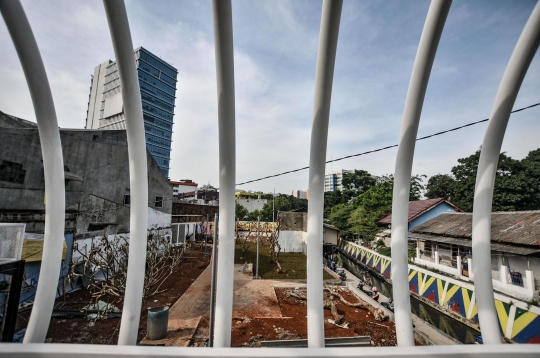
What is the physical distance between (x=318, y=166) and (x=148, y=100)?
59.8 m

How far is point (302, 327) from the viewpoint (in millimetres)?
7469

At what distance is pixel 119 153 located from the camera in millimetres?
12797

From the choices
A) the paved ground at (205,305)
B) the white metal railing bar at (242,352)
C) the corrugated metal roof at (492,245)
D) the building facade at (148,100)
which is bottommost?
the paved ground at (205,305)

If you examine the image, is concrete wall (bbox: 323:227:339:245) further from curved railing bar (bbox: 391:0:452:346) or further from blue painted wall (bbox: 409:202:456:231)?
curved railing bar (bbox: 391:0:452:346)

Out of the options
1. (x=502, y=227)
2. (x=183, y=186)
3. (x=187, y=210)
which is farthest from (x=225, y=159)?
(x=183, y=186)

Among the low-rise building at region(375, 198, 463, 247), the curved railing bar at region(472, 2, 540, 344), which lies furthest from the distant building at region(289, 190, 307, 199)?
the curved railing bar at region(472, 2, 540, 344)

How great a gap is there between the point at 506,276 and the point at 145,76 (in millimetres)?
60992

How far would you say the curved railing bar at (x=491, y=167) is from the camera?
6.79 ft

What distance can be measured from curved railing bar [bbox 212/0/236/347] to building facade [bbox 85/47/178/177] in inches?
1987

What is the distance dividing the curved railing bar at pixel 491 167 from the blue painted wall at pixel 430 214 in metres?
17.4

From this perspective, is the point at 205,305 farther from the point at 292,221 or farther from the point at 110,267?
the point at 292,221

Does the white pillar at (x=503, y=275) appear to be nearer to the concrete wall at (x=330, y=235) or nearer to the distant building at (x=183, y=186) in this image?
the concrete wall at (x=330, y=235)

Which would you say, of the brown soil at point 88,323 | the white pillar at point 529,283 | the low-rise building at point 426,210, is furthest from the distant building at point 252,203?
the white pillar at point 529,283

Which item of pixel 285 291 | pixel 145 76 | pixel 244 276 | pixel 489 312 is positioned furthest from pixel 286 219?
pixel 145 76
